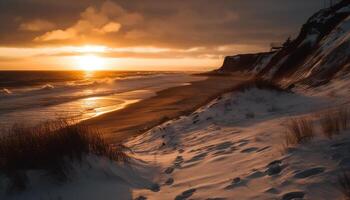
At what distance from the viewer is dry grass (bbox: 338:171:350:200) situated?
11.7 feet

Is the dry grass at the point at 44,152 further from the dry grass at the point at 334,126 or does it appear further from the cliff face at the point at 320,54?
the cliff face at the point at 320,54

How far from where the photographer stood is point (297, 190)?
407 cm

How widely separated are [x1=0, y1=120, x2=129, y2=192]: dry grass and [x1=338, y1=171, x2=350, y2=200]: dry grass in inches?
152

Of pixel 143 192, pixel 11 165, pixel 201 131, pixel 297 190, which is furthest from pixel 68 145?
pixel 201 131

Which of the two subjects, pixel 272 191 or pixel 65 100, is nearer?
pixel 272 191

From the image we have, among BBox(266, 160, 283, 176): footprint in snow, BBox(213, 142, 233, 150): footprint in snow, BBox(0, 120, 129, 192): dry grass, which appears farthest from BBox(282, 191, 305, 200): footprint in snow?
BBox(0, 120, 129, 192): dry grass

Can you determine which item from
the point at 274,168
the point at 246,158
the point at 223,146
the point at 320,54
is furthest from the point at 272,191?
the point at 320,54

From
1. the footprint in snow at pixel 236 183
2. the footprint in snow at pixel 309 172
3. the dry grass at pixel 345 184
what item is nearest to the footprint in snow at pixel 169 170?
the footprint in snow at pixel 236 183

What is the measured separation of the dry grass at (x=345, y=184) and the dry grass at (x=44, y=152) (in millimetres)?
3849

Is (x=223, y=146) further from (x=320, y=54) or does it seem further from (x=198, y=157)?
(x=320, y=54)

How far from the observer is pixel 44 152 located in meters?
5.70

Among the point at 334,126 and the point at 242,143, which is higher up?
the point at 334,126

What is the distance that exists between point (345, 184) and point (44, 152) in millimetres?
4391

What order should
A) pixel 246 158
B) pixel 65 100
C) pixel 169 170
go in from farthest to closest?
pixel 65 100 → pixel 169 170 → pixel 246 158
